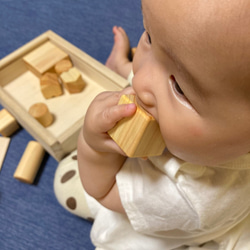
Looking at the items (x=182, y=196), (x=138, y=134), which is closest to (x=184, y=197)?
(x=182, y=196)

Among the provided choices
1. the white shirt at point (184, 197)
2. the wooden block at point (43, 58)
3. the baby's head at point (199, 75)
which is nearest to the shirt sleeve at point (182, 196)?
the white shirt at point (184, 197)

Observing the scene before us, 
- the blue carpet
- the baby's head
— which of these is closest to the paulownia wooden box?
the blue carpet

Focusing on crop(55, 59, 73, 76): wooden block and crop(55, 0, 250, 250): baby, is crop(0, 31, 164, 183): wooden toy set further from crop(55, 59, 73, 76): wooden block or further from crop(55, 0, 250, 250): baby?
crop(55, 0, 250, 250): baby

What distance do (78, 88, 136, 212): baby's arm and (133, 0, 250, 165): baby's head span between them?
0.35 ft

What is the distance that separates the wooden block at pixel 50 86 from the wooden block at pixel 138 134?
57 cm

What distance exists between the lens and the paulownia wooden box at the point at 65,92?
914 mm

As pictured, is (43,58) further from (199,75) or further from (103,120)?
(199,75)

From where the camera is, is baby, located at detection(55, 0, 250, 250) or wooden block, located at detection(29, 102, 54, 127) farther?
wooden block, located at detection(29, 102, 54, 127)

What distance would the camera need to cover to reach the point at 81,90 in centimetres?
100

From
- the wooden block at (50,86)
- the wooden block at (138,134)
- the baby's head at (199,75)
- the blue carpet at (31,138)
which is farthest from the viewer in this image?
the wooden block at (50,86)

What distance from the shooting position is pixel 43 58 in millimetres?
1005

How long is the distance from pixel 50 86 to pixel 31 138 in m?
0.19

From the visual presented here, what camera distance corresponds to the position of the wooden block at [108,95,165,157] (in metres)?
0.37

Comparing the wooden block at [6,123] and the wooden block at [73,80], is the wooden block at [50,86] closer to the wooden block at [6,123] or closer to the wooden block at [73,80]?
the wooden block at [73,80]
